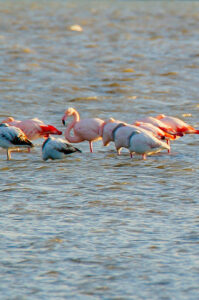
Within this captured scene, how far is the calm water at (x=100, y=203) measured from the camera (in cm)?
582

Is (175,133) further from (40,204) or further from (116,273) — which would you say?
(116,273)

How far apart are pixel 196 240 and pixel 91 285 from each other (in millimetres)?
1404

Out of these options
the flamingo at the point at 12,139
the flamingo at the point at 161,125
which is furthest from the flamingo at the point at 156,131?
the flamingo at the point at 12,139

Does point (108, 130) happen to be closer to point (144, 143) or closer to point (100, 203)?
point (144, 143)

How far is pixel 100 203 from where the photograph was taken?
7.98 meters


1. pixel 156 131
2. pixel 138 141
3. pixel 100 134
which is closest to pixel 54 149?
pixel 100 134

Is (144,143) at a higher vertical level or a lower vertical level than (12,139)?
lower

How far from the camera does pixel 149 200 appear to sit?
8.10 meters

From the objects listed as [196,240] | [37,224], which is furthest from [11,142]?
[196,240]

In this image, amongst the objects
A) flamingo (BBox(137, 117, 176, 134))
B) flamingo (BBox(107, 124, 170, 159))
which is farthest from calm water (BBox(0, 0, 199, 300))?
flamingo (BBox(137, 117, 176, 134))

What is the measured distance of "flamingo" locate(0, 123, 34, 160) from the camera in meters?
10.2

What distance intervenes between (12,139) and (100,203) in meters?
2.71

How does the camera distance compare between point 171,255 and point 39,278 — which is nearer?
point 39,278

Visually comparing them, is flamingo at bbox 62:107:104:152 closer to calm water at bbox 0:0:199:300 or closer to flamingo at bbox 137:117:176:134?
calm water at bbox 0:0:199:300
